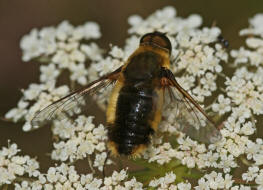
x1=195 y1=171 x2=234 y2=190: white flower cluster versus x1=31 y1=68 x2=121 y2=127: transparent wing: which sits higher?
x1=31 y1=68 x2=121 y2=127: transparent wing

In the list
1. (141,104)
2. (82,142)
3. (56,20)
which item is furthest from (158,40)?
(56,20)

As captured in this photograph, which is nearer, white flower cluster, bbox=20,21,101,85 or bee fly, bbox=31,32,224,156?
bee fly, bbox=31,32,224,156

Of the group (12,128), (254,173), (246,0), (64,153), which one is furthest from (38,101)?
(246,0)

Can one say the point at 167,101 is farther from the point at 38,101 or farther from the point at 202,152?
the point at 38,101

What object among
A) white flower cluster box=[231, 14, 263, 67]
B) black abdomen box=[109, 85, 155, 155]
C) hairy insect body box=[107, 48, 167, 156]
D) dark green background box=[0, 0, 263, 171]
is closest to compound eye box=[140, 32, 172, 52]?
hairy insect body box=[107, 48, 167, 156]

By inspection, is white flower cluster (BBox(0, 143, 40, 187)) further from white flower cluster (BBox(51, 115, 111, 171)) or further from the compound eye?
the compound eye
